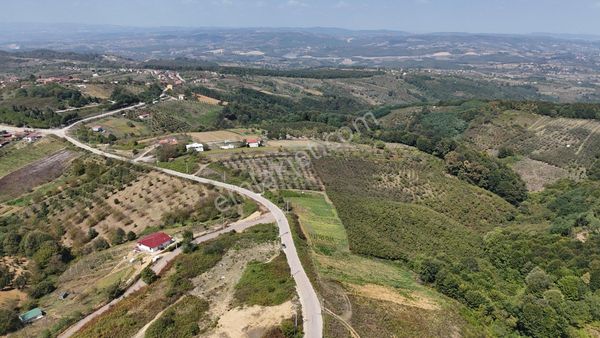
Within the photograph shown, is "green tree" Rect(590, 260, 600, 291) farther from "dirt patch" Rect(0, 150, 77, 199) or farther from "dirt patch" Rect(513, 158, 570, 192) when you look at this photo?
"dirt patch" Rect(0, 150, 77, 199)

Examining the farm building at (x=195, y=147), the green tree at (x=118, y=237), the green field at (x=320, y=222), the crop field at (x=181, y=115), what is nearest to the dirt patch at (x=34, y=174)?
the farm building at (x=195, y=147)

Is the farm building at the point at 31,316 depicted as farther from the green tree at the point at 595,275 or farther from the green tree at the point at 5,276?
the green tree at the point at 595,275

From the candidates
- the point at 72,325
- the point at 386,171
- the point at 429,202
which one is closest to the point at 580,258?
the point at 429,202

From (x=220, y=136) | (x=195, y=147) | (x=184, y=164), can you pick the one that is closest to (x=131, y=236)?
(x=184, y=164)

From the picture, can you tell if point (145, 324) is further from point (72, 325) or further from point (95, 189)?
point (95, 189)

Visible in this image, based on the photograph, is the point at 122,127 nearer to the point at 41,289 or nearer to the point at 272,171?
the point at 272,171

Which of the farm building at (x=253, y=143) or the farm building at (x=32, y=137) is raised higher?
the farm building at (x=253, y=143)
